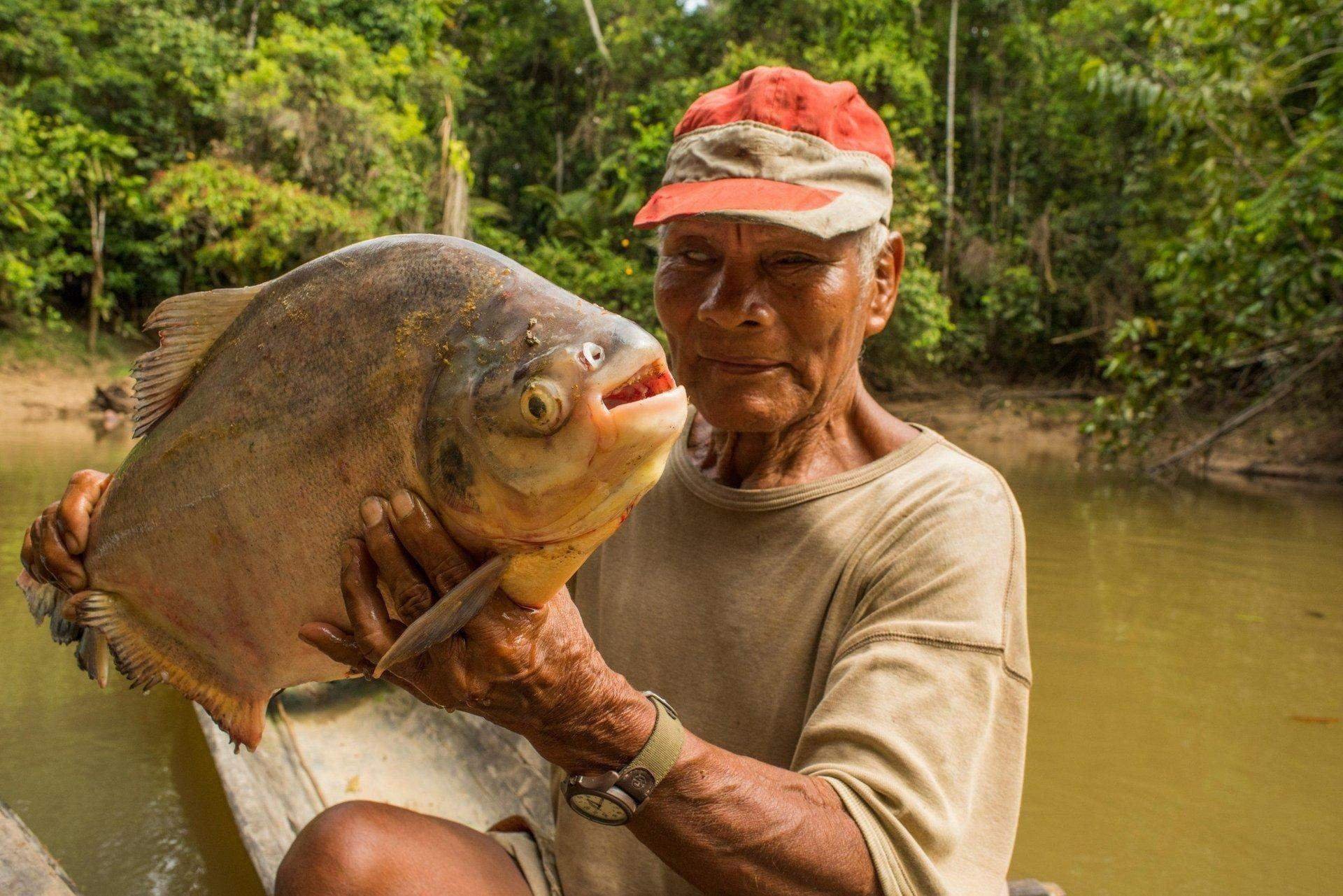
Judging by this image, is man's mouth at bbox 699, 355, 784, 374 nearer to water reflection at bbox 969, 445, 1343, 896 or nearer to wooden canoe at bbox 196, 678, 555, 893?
wooden canoe at bbox 196, 678, 555, 893

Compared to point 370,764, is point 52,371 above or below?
below

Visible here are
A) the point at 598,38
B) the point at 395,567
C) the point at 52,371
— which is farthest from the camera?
the point at 598,38

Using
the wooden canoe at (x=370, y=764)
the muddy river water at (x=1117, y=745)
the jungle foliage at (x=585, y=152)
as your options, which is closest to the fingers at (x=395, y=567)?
the wooden canoe at (x=370, y=764)

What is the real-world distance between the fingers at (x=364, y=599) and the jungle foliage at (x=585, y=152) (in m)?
11.5

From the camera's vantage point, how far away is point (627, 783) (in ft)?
4.25

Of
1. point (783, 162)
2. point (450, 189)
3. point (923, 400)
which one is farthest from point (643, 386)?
point (923, 400)

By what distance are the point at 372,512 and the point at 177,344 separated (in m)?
0.52

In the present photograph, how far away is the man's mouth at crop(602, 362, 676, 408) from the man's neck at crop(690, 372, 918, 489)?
2.92 ft

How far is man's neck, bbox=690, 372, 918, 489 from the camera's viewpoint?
6.56 feet

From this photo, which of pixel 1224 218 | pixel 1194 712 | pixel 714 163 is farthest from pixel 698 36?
pixel 714 163

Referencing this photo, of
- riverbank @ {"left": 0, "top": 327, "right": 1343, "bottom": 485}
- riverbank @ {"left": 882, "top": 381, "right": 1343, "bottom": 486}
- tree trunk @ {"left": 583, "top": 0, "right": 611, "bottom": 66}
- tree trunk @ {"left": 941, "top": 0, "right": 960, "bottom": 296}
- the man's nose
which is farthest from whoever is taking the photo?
tree trunk @ {"left": 583, "top": 0, "right": 611, "bottom": 66}

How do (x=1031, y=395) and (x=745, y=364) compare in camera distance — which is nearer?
(x=745, y=364)

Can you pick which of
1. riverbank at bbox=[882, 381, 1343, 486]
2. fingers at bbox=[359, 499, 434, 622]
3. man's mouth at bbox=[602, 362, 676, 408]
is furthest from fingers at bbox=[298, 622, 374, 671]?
riverbank at bbox=[882, 381, 1343, 486]

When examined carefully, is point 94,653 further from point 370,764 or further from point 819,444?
point 370,764
